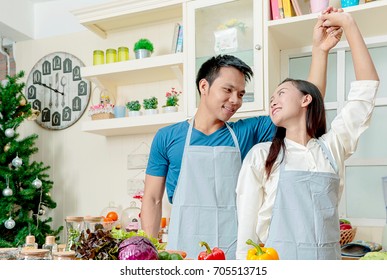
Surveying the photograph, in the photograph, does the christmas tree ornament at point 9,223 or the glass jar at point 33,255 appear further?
the christmas tree ornament at point 9,223

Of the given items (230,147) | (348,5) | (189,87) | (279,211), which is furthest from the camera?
(189,87)

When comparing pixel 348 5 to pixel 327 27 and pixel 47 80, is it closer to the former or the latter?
pixel 327 27

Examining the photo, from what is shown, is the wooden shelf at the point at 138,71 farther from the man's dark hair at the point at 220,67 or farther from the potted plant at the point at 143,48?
the man's dark hair at the point at 220,67

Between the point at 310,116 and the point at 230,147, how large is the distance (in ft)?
1.35

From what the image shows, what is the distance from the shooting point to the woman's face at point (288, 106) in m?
1.66

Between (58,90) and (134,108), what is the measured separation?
89 centimetres

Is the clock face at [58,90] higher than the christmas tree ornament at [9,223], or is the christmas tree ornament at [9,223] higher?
the clock face at [58,90]

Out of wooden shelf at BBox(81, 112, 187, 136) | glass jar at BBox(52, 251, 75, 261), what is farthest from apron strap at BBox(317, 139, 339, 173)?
wooden shelf at BBox(81, 112, 187, 136)

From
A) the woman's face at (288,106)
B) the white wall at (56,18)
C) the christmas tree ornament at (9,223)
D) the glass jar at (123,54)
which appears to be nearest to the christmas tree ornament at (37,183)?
the christmas tree ornament at (9,223)

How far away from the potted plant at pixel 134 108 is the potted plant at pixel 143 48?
29cm

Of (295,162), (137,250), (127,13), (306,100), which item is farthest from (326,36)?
(127,13)
